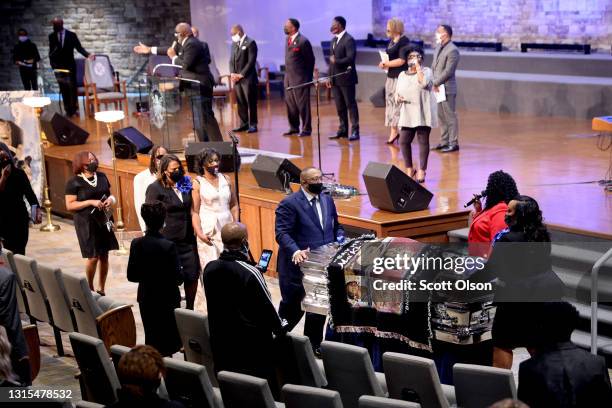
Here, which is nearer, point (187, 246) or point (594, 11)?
point (187, 246)

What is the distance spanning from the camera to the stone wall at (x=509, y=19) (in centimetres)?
1553

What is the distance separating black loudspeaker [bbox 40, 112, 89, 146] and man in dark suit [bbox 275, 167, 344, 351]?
270 inches

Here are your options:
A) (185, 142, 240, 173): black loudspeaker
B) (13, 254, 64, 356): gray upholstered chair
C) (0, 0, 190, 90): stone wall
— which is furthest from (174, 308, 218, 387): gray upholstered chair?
(0, 0, 190, 90): stone wall

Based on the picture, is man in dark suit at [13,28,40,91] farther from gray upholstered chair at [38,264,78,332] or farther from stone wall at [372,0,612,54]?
gray upholstered chair at [38,264,78,332]

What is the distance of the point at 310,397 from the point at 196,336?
149 centimetres

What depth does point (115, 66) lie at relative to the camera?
66.6ft

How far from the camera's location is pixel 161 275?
21.3ft

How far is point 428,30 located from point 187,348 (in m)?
13.0

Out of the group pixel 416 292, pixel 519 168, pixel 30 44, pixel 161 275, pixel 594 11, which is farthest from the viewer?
pixel 30 44

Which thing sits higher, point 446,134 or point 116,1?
point 116,1

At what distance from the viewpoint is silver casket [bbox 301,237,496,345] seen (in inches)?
234

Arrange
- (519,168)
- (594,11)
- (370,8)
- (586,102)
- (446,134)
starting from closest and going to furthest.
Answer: (519,168), (446,134), (586,102), (594,11), (370,8)

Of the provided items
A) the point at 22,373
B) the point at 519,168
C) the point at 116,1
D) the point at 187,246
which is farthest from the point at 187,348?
the point at 116,1

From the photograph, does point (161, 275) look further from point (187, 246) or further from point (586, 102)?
point (586, 102)
